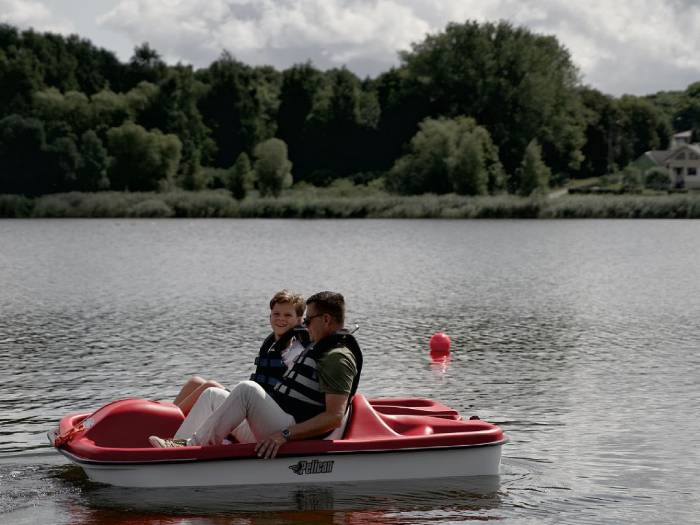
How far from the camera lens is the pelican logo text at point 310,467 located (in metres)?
9.18

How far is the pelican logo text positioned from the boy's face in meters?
1.10

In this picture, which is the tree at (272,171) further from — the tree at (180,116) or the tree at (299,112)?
the tree at (299,112)

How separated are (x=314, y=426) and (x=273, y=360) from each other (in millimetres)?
724

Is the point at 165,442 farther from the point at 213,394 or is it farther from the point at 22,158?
the point at 22,158

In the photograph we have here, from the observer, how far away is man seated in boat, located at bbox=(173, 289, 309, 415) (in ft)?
30.5

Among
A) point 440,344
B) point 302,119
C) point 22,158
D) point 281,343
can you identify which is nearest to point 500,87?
point 302,119

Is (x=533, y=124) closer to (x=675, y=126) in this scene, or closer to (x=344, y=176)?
(x=344, y=176)

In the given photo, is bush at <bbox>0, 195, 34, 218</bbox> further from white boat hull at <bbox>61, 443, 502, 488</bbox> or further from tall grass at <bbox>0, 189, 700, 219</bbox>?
white boat hull at <bbox>61, 443, 502, 488</bbox>

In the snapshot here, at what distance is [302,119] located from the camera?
10606cm

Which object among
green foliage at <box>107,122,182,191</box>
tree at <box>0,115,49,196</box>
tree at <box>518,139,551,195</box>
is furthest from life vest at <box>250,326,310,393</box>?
tree at <box>0,115,49,196</box>

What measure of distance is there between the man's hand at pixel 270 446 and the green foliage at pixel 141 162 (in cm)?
8028

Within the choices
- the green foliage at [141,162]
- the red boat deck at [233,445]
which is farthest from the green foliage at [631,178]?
the red boat deck at [233,445]

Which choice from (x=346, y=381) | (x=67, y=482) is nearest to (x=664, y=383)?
(x=346, y=381)

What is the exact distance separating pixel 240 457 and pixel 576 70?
10507cm
